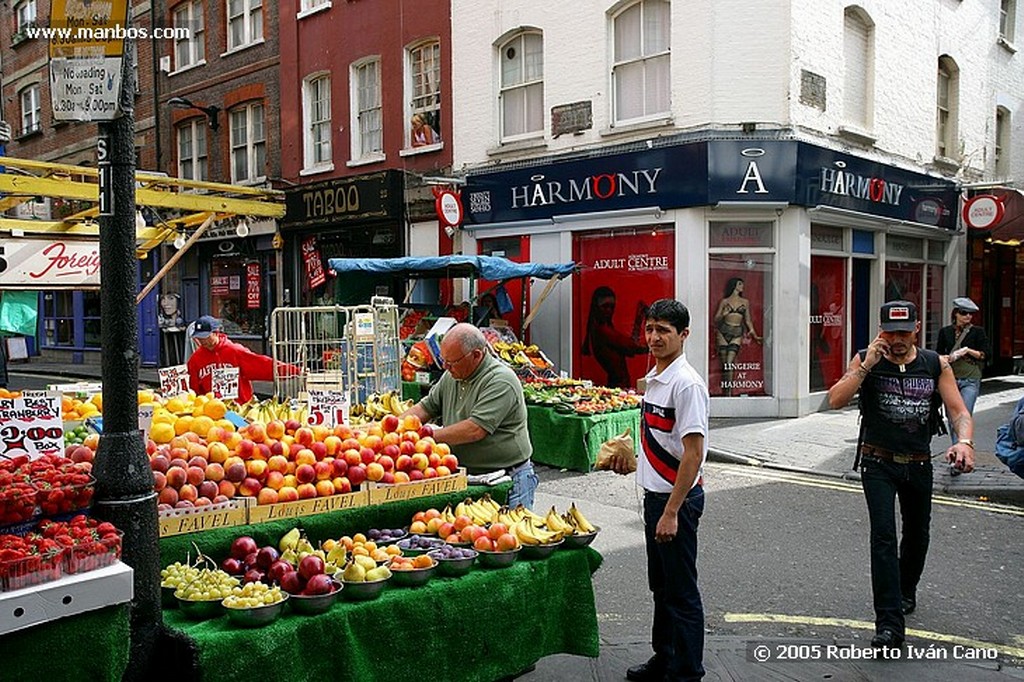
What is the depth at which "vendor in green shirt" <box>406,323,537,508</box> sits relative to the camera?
200 inches

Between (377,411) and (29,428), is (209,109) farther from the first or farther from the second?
(29,428)

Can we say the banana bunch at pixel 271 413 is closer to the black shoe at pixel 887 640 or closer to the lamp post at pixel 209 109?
the black shoe at pixel 887 640

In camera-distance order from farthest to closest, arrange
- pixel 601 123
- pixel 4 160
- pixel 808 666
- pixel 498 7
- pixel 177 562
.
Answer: pixel 498 7 → pixel 601 123 → pixel 4 160 → pixel 808 666 → pixel 177 562

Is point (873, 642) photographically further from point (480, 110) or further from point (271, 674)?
point (480, 110)

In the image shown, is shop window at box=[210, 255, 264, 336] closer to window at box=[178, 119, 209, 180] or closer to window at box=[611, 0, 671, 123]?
window at box=[178, 119, 209, 180]

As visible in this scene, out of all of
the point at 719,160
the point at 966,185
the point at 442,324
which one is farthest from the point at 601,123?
the point at 966,185

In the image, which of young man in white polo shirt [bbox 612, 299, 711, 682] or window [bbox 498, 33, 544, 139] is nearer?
young man in white polo shirt [bbox 612, 299, 711, 682]

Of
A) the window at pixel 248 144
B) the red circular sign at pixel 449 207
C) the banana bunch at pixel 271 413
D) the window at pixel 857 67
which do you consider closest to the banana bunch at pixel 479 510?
the banana bunch at pixel 271 413

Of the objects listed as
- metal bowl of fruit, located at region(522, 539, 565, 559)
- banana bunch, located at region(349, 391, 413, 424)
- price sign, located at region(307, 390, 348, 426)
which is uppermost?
price sign, located at region(307, 390, 348, 426)

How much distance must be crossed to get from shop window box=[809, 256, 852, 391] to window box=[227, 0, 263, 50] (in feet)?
47.5

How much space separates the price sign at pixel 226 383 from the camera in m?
7.75

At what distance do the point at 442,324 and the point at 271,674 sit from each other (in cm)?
985

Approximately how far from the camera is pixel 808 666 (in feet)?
15.6

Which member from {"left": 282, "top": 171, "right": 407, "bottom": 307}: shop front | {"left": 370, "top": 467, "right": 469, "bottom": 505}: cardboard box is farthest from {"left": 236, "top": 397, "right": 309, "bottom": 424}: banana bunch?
{"left": 282, "top": 171, "right": 407, "bottom": 307}: shop front
